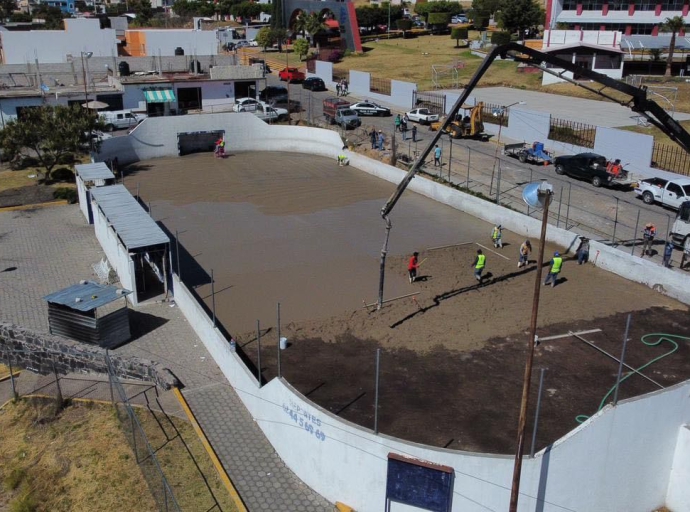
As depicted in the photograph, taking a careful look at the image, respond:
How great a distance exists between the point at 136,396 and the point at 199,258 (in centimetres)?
821

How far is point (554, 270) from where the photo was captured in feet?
70.9

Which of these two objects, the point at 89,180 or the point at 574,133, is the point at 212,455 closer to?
the point at 89,180

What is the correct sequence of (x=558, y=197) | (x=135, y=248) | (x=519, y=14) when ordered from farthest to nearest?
1. (x=519, y=14)
2. (x=558, y=197)
3. (x=135, y=248)

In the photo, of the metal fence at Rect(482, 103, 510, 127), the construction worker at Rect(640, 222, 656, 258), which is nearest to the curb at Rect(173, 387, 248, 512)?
the construction worker at Rect(640, 222, 656, 258)

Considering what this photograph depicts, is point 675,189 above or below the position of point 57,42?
below

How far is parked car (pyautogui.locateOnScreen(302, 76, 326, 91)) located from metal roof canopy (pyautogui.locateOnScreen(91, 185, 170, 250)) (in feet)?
112

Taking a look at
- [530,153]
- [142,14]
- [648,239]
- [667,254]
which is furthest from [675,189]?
[142,14]

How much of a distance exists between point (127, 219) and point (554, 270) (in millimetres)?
14390

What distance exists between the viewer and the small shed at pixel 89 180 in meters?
29.5

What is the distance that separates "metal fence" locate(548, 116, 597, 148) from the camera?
127 ft

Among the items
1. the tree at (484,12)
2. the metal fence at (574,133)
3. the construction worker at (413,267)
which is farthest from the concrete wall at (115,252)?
the tree at (484,12)

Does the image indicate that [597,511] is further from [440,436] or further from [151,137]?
[151,137]

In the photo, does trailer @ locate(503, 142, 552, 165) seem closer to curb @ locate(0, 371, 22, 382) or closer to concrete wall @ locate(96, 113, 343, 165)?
concrete wall @ locate(96, 113, 343, 165)

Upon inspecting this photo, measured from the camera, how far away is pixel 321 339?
18781 mm
